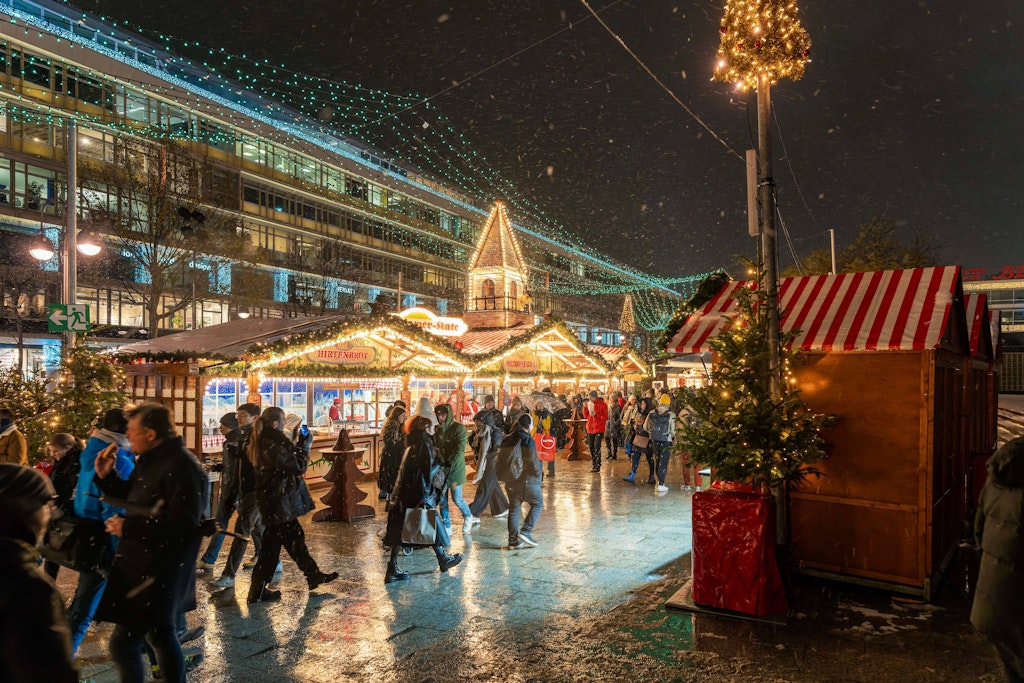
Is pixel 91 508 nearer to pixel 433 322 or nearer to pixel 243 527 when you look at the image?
pixel 243 527

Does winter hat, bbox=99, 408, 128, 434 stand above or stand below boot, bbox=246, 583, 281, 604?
above

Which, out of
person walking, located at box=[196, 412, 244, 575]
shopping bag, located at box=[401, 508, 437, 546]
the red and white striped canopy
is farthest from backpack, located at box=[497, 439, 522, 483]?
person walking, located at box=[196, 412, 244, 575]

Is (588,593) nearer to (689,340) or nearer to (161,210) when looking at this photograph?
(689,340)

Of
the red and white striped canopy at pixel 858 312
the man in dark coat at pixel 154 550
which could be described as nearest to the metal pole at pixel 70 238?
the man in dark coat at pixel 154 550

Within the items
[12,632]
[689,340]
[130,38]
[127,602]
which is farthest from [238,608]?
[130,38]

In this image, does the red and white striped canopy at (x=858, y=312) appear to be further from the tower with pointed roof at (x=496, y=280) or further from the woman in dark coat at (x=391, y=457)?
the tower with pointed roof at (x=496, y=280)

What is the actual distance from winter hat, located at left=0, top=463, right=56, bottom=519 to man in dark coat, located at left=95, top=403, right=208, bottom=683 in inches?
54.2

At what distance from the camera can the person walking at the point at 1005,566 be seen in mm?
3395

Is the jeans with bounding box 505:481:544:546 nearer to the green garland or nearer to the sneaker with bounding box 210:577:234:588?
the green garland

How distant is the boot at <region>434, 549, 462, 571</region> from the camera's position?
23.2 feet

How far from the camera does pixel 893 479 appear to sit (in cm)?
632

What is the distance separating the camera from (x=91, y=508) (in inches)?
183

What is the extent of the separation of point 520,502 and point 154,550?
5.09 meters

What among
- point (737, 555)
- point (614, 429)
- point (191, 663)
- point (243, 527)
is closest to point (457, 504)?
point (243, 527)
